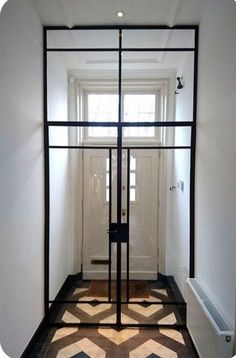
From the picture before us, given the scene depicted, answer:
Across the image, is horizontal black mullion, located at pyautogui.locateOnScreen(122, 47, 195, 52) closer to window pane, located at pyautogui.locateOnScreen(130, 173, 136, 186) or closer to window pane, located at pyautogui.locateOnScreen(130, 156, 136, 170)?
window pane, located at pyautogui.locateOnScreen(130, 156, 136, 170)

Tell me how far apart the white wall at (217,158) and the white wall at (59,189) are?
1.56 metres

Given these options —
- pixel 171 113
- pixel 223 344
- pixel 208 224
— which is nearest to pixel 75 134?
pixel 171 113

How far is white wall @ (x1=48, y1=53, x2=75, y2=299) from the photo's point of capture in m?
3.15

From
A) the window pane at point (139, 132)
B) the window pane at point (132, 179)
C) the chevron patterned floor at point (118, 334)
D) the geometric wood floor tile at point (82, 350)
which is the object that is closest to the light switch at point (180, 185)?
the window pane at point (132, 179)

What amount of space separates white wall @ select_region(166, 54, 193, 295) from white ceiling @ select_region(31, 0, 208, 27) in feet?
1.56

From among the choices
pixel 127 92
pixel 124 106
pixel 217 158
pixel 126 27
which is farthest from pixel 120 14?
pixel 217 158

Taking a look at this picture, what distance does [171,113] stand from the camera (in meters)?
3.41

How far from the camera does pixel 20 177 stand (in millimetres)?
2311

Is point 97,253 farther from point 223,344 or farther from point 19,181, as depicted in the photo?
point 223,344

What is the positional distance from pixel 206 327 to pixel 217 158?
1.30 metres

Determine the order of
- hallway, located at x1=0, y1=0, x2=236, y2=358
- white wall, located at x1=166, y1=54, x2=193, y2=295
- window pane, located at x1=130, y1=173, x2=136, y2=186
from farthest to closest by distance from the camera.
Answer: window pane, located at x1=130, y1=173, x2=136, y2=186 < white wall, located at x1=166, y1=54, x2=193, y2=295 < hallway, located at x1=0, y1=0, x2=236, y2=358

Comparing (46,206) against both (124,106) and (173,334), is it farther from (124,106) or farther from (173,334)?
(173,334)

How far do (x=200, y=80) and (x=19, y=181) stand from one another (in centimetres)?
198

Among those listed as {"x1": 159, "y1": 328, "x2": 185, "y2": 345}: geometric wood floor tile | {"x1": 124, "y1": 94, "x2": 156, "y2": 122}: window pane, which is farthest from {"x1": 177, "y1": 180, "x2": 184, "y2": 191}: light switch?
{"x1": 159, "y1": 328, "x2": 185, "y2": 345}: geometric wood floor tile
